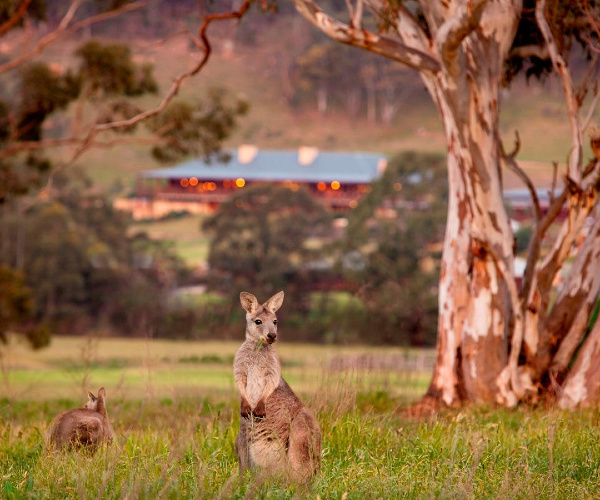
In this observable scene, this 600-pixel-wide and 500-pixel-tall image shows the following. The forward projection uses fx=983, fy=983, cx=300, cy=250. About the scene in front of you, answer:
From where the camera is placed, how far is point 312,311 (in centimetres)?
3900

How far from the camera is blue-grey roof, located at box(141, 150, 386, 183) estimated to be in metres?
50.4

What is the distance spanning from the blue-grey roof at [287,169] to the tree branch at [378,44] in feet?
132

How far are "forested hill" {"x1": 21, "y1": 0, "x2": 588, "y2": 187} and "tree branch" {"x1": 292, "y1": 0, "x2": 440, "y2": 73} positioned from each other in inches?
1828

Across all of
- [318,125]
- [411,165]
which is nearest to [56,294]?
[411,165]

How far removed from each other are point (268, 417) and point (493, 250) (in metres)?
4.84

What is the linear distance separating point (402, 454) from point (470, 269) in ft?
12.8

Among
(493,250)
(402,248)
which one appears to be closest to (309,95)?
(402,248)

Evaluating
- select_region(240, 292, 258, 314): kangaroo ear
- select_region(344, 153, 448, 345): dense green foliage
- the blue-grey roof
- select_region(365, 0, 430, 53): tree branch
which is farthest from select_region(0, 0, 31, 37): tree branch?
the blue-grey roof

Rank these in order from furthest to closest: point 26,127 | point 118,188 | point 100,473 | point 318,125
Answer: point 318,125, point 118,188, point 26,127, point 100,473

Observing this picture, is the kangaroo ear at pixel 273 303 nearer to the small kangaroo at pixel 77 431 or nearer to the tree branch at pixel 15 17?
Result: the small kangaroo at pixel 77 431

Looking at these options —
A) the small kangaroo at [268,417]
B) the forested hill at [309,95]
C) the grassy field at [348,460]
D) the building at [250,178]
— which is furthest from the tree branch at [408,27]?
the forested hill at [309,95]

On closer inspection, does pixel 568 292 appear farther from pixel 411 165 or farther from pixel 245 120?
pixel 245 120

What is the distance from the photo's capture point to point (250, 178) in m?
50.3

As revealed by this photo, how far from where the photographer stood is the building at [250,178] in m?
50.1
